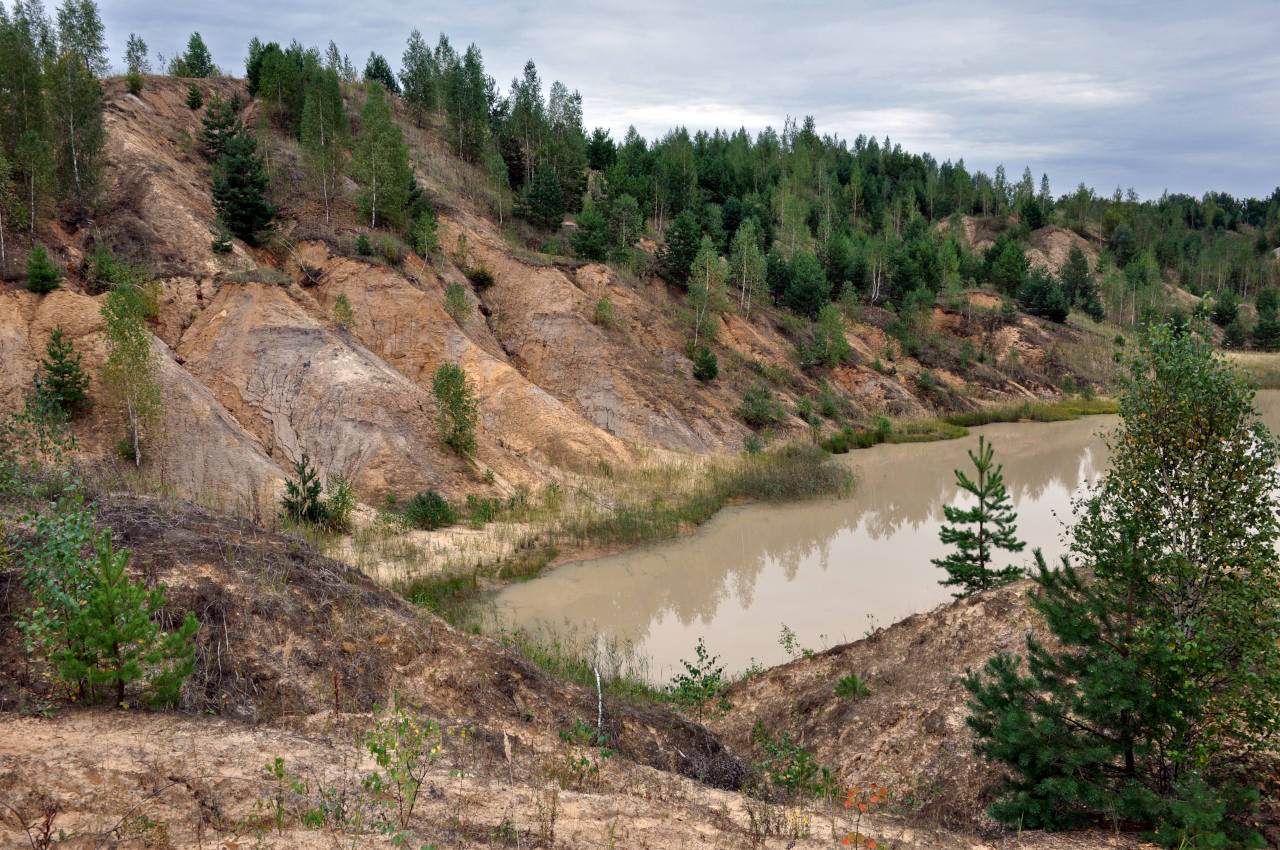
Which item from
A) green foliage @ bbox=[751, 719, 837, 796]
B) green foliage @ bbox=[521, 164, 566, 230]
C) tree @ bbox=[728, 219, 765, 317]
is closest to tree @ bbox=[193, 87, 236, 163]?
green foliage @ bbox=[521, 164, 566, 230]

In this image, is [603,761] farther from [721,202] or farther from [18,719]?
[721,202]

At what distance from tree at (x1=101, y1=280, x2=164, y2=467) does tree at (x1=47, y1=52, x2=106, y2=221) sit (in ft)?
34.4

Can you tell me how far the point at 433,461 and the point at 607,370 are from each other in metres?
12.1

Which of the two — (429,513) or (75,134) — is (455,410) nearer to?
(429,513)

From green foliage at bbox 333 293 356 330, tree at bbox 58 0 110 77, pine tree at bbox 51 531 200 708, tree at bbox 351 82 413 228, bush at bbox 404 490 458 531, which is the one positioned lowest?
bush at bbox 404 490 458 531

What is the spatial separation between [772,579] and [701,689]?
7.12 metres

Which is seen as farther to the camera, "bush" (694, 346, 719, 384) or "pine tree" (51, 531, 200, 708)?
"bush" (694, 346, 719, 384)

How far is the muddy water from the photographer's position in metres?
16.2

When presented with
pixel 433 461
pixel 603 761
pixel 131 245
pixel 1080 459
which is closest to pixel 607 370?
pixel 433 461

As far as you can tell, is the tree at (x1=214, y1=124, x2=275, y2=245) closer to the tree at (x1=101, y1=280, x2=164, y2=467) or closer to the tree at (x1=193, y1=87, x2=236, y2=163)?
the tree at (x1=193, y1=87, x2=236, y2=163)

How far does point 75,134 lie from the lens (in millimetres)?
27172

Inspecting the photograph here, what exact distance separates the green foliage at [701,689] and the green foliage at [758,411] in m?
23.1

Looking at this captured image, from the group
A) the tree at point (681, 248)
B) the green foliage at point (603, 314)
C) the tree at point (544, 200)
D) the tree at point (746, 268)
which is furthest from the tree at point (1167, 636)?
the tree at point (544, 200)

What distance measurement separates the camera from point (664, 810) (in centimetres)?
652
